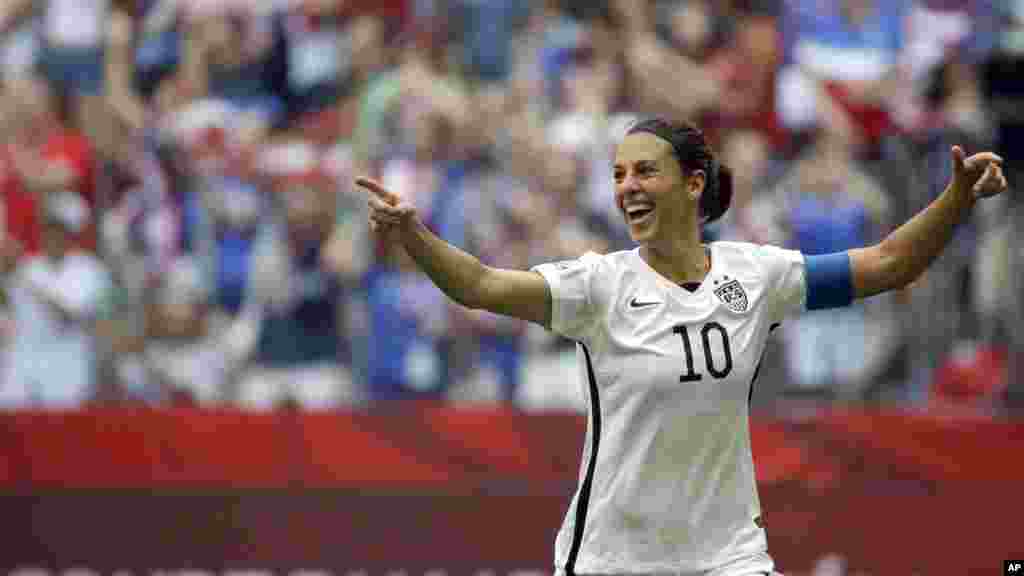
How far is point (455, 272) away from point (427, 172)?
18.7 ft

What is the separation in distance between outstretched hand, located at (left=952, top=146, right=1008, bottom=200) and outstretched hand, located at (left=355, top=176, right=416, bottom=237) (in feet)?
5.83

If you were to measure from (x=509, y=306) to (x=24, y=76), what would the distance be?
6.58 m

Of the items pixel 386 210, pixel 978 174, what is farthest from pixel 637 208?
pixel 978 174

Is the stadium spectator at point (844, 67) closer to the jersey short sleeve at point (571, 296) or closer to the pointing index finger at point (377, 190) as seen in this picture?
the jersey short sleeve at point (571, 296)

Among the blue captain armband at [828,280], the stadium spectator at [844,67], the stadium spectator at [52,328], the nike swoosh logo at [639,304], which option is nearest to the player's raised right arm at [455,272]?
the nike swoosh logo at [639,304]

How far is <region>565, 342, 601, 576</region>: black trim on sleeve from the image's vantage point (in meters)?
5.71

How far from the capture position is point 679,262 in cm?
588

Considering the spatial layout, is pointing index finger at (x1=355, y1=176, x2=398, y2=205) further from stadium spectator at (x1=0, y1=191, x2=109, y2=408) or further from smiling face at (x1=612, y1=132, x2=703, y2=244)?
stadium spectator at (x1=0, y1=191, x2=109, y2=408)

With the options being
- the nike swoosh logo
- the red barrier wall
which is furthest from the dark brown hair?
the red barrier wall

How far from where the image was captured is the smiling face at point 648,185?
19.0 feet

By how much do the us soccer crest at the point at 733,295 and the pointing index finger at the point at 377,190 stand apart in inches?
43.1

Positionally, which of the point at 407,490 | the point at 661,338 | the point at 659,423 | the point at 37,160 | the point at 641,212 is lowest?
the point at 407,490

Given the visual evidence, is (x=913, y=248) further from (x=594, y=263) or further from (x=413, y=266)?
(x=413, y=266)

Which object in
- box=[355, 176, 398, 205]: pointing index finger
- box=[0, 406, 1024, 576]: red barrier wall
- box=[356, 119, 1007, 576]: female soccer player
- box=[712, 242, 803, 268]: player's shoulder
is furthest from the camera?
box=[0, 406, 1024, 576]: red barrier wall
